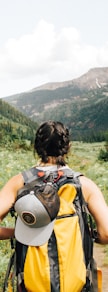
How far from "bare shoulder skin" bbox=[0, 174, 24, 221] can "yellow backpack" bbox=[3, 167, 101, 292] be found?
128mm

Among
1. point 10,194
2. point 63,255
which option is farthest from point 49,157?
point 63,255

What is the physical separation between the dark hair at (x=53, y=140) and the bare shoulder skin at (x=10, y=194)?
0.23 meters

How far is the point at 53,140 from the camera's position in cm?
329

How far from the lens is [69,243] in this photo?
2975mm

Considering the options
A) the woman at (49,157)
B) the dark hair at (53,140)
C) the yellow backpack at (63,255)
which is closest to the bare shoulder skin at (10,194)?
Result: the woman at (49,157)

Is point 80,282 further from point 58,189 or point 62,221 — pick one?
point 58,189

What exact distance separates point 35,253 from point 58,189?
0.43m

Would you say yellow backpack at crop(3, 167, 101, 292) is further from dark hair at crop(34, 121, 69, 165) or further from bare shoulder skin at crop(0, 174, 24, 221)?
dark hair at crop(34, 121, 69, 165)

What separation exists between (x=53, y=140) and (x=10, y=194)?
Result: 0.46 metres

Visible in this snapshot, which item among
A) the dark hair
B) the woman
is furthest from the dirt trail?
the dark hair

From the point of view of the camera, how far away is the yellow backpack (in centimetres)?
294

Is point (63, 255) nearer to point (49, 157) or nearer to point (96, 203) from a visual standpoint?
point (96, 203)

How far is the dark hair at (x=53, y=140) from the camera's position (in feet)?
10.8

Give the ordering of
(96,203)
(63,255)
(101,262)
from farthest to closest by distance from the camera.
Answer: (101,262), (96,203), (63,255)
